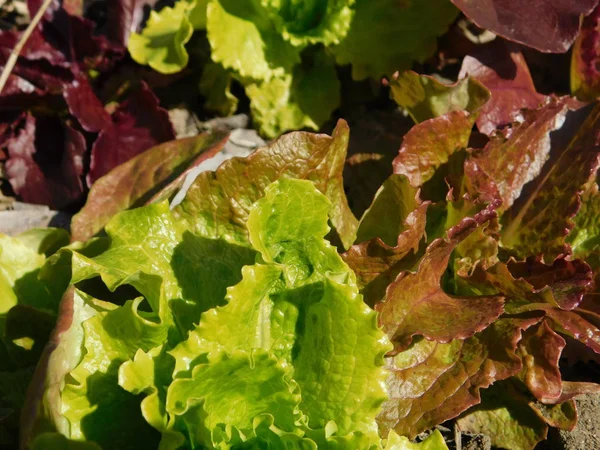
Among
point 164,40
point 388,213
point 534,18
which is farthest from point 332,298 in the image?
point 164,40

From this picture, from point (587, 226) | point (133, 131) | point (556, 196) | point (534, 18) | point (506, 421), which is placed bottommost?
point (506, 421)

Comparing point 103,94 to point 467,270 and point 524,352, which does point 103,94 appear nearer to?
point 467,270

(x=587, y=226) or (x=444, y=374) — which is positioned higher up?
(x=587, y=226)

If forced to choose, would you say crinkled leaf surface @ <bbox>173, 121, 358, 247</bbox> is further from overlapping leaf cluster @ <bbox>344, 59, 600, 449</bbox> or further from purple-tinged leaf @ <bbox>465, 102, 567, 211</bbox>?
purple-tinged leaf @ <bbox>465, 102, 567, 211</bbox>

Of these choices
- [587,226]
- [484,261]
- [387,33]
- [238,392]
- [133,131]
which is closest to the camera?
[238,392]

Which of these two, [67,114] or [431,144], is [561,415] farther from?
[67,114]

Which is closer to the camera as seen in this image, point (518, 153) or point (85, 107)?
point (518, 153)

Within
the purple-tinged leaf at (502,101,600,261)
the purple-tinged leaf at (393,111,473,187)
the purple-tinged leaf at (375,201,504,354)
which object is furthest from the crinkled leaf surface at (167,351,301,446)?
the purple-tinged leaf at (502,101,600,261)

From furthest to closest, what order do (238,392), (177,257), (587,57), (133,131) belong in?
(133,131) → (587,57) → (177,257) → (238,392)

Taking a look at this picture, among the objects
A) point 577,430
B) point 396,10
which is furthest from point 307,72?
point 577,430
